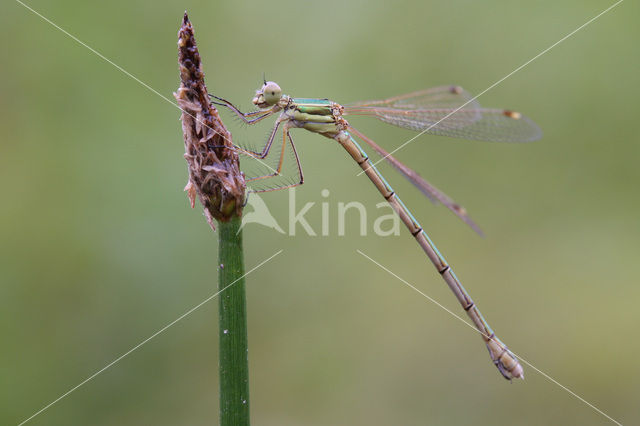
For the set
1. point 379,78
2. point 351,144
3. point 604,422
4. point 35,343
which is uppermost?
point 379,78

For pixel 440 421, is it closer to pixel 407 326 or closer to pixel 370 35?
pixel 407 326

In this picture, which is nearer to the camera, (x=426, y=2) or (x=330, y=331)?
(x=330, y=331)

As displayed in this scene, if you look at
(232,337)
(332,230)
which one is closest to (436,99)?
(332,230)

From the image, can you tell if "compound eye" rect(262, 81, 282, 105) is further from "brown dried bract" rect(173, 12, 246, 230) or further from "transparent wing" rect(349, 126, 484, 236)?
"brown dried bract" rect(173, 12, 246, 230)

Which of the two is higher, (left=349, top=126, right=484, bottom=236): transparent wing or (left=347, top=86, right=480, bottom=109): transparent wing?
(left=347, top=86, right=480, bottom=109): transparent wing

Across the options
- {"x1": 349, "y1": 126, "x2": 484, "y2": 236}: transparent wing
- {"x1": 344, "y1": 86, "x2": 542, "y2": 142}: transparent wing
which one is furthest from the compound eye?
{"x1": 344, "y1": 86, "x2": 542, "y2": 142}: transparent wing

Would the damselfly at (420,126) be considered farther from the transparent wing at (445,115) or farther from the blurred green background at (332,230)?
the blurred green background at (332,230)

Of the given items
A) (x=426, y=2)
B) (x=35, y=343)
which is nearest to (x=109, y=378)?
(x=35, y=343)
